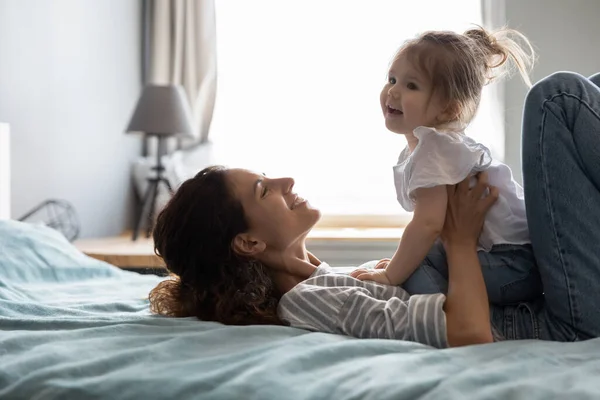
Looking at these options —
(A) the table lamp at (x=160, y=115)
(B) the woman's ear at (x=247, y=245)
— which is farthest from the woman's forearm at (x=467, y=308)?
(A) the table lamp at (x=160, y=115)

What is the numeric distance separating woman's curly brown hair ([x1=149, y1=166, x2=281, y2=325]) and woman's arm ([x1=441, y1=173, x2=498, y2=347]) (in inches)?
12.9

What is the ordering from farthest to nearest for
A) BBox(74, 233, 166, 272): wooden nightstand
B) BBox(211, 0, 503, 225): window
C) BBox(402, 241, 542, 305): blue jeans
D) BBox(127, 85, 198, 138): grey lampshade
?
BBox(211, 0, 503, 225): window
BBox(127, 85, 198, 138): grey lampshade
BBox(74, 233, 166, 272): wooden nightstand
BBox(402, 241, 542, 305): blue jeans

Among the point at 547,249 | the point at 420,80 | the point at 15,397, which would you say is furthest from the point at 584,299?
the point at 15,397

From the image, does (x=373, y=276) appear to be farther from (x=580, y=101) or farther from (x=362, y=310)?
(x=580, y=101)

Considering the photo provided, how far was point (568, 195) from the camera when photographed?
4.17 ft

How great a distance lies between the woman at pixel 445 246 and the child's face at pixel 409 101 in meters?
0.14

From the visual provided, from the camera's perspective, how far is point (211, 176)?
4.60ft

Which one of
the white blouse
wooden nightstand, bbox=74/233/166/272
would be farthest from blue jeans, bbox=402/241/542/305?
wooden nightstand, bbox=74/233/166/272

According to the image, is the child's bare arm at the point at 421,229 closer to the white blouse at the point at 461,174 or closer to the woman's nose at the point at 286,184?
the white blouse at the point at 461,174

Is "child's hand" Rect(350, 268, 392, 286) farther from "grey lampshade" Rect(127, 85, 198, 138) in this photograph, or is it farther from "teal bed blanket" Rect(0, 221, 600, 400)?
"grey lampshade" Rect(127, 85, 198, 138)

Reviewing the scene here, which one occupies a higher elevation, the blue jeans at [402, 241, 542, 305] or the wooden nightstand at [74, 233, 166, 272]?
the blue jeans at [402, 241, 542, 305]

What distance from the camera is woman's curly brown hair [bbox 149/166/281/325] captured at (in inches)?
53.8

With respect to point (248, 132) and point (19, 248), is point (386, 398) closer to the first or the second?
point (19, 248)

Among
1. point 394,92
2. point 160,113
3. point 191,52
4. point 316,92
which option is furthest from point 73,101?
point 394,92
